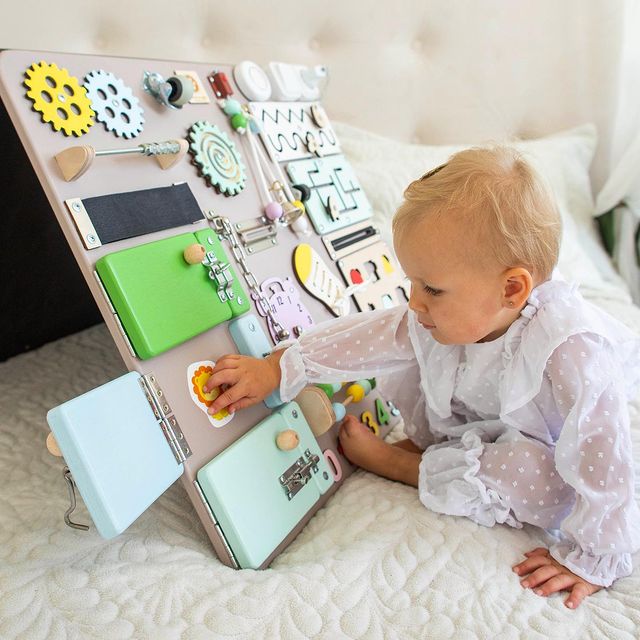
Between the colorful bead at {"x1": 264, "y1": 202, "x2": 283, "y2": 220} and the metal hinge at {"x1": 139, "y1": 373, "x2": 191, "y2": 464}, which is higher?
the colorful bead at {"x1": 264, "y1": 202, "x2": 283, "y2": 220}

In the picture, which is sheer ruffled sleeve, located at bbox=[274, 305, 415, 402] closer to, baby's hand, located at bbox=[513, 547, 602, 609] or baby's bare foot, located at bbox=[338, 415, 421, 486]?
baby's bare foot, located at bbox=[338, 415, 421, 486]

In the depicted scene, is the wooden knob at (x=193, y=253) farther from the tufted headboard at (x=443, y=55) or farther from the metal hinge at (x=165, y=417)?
the tufted headboard at (x=443, y=55)

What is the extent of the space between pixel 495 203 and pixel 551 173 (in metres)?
0.80

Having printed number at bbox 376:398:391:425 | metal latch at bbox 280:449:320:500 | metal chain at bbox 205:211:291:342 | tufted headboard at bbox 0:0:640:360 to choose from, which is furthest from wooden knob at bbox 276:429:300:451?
tufted headboard at bbox 0:0:640:360

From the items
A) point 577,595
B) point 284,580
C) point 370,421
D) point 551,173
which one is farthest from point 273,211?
point 551,173

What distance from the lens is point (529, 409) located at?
71 centimetres

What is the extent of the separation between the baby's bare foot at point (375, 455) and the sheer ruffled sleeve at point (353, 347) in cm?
8

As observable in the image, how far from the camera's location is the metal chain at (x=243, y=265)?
767 millimetres

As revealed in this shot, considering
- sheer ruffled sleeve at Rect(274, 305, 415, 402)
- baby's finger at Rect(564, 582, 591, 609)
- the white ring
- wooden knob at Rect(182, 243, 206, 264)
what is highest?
the white ring

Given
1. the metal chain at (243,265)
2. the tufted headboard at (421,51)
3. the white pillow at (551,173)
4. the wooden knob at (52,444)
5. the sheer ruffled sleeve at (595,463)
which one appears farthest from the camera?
the white pillow at (551,173)

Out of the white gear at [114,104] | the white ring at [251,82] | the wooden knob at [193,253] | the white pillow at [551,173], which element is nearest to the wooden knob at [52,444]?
the wooden knob at [193,253]

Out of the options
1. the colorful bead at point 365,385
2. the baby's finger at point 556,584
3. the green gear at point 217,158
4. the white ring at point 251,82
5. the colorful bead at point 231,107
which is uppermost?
the white ring at point 251,82

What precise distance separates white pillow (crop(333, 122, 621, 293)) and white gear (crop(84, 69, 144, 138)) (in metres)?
0.53

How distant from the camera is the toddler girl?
2.04ft
